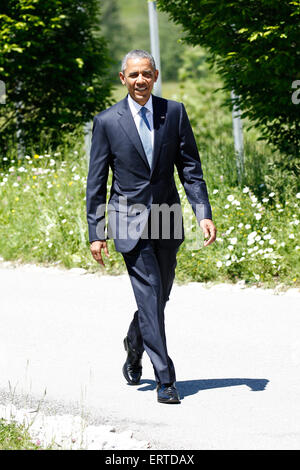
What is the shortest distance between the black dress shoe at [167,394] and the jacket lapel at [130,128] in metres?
1.28

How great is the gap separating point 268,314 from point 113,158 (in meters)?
2.63

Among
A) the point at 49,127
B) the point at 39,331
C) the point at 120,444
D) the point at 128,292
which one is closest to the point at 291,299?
the point at 128,292

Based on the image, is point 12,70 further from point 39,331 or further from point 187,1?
point 39,331

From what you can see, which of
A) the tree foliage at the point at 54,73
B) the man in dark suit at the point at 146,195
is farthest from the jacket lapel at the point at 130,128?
the tree foliage at the point at 54,73

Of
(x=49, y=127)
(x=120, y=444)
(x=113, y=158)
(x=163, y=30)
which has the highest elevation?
(x=163, y=30)

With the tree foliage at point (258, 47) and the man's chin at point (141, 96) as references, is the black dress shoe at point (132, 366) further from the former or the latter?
the tree foliage at point (258, 47)

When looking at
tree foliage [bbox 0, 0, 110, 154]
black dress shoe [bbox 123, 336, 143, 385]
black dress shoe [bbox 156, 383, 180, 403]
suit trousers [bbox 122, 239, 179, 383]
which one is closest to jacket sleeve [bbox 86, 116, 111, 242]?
suit trousers [bbox 122, 239, 179, 383]

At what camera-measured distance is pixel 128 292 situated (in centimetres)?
833

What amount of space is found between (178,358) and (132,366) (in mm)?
700

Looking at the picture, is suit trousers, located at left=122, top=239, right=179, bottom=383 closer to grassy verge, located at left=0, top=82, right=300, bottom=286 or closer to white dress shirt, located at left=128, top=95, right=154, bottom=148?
white dress shirt, located at left=128, top=95, right=154, bottom=148

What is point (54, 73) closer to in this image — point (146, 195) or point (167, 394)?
point (146, 195)

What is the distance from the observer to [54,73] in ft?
45.4

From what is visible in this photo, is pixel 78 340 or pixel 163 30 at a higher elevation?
pixel 163 30

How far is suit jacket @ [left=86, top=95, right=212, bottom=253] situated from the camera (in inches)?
197
